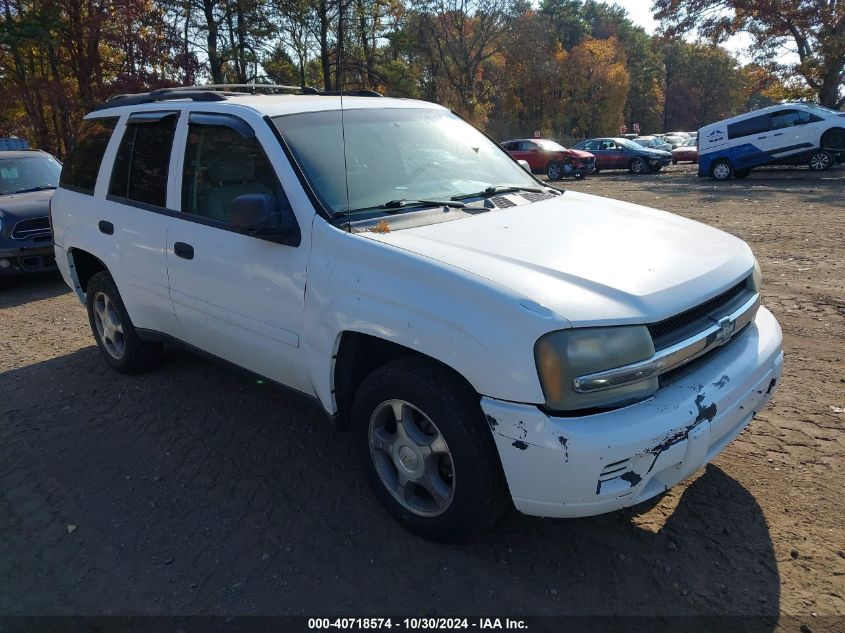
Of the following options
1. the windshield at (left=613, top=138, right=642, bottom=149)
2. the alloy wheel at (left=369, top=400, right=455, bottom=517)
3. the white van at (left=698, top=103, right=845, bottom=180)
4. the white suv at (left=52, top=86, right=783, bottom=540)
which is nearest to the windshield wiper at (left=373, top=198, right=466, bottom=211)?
the white suv at (left=52, top=86, right=783, bottom=540)

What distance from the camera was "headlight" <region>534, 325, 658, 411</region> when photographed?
227 centimetres

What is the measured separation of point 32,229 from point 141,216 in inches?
199

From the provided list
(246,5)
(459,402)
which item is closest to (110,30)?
(246,5)

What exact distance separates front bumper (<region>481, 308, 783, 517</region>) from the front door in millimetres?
1253

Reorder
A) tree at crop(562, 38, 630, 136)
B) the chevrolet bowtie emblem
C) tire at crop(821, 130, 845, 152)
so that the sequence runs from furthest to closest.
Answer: tree at crop(562, 38, 630, 136) < tire at crop(821, 130, 845, 152) < the chevrolet bowtie emblem

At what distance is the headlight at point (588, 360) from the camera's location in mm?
2271

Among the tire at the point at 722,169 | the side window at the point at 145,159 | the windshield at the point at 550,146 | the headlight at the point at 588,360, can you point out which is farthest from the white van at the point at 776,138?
the headlight at the point at 588,360

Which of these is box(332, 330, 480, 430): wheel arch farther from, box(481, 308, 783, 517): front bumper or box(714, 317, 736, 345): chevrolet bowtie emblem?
box(714, 317, 736, 345): chevrolet bowtie emblem

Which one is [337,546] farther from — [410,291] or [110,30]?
[110,30]

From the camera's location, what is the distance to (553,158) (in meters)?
25.8

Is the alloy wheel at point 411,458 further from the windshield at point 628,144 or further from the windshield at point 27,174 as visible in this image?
the windshield at point 628,144

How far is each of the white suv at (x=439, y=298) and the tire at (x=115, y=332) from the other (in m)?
0.34

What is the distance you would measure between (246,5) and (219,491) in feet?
80.8

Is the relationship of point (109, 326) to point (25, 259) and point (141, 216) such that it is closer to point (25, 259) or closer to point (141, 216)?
point (141, 216)
